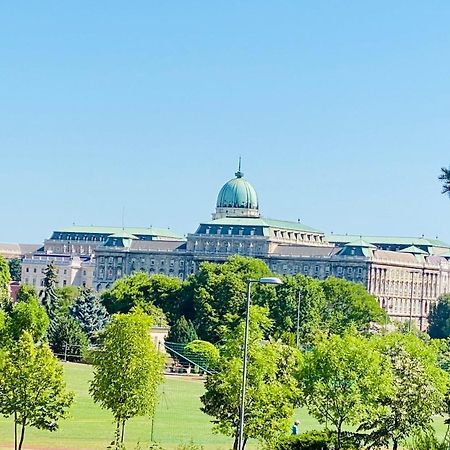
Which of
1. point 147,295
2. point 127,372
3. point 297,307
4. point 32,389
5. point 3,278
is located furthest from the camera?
point 147,295

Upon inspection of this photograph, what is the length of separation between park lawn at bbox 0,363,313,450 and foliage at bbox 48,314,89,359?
24.7 metres

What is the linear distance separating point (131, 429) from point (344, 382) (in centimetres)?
1167

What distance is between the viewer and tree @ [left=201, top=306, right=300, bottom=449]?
53.6 m

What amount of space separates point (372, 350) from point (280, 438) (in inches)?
250

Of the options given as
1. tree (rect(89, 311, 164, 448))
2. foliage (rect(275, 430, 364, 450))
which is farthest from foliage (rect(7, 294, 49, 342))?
foliage (rect(275, 430, 364, 450))

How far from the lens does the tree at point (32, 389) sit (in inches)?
2036

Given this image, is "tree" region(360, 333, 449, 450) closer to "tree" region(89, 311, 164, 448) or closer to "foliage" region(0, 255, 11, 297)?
"tree" region(89, 311, 164, 448)

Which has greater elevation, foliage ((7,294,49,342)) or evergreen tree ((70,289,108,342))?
evergreen tree ((70,289,108,342))

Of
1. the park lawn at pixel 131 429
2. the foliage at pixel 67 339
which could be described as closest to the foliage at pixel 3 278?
the foliage at pixel 67 339

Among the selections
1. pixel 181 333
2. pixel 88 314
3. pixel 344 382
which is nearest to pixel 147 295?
pixel 88 314

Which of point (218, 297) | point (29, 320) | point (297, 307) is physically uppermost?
point (218, 297)

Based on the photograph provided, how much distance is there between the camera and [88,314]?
12344cm

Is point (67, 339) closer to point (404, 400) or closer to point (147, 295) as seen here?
point (147, 295)

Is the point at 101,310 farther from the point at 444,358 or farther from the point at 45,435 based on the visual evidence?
the point at 45,435
